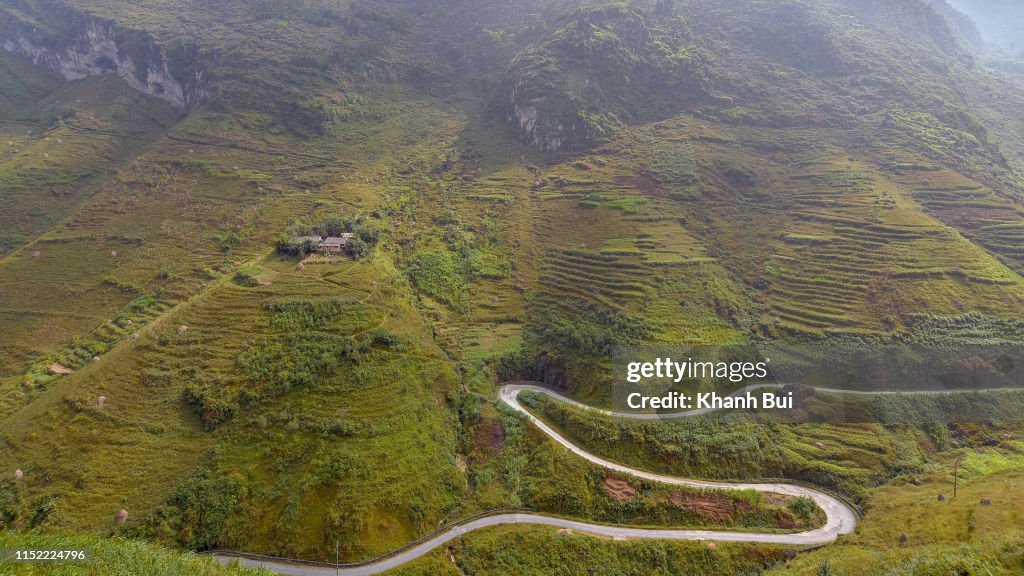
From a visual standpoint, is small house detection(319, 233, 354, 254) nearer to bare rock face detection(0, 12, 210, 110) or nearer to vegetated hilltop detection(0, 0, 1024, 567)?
vegetated hilltop detection(0, 0, 1024, 567)

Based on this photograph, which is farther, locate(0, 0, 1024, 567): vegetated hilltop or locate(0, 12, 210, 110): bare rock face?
locate(0, 12, 210, 110): bare rock face

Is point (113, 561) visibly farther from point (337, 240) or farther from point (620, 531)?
point (337, 240)

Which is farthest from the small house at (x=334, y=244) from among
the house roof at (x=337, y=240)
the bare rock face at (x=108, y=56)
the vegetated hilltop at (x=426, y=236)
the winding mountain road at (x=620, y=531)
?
the bare rock face at (x=108, y=56)

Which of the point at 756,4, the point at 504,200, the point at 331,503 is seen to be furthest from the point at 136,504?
the point at 756,4

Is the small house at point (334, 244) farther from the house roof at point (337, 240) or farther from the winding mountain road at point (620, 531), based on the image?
the winding mountain road at point (620, 531)

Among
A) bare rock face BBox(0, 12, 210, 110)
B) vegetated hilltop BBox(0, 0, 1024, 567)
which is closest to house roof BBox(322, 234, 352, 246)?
vegetated hilltop BBox(0, 0, 1024, 567)

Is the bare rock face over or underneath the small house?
over
